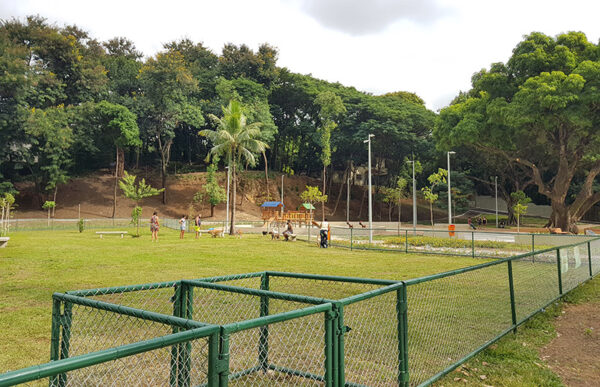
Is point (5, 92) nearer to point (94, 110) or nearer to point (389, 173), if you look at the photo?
point (94, 110)

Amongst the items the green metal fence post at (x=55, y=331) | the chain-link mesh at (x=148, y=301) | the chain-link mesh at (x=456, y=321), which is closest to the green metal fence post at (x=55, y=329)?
the green metal fence post at (x=55, y=331)

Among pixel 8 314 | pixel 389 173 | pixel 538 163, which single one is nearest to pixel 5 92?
pixel 8 314

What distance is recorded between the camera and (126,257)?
54.2 feet

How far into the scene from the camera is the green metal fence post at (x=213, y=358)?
2.28 m

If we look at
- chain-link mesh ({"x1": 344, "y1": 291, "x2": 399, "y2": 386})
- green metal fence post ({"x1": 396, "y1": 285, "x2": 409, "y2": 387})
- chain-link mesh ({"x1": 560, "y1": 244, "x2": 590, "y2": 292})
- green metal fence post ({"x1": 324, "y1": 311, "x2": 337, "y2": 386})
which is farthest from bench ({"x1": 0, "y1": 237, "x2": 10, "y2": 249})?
chain-link mesh ({"x1": 560, "y1": 244, "x2": 590, "y2": 292})

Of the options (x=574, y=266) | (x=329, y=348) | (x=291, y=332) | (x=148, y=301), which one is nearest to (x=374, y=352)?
(x=291, y=332)

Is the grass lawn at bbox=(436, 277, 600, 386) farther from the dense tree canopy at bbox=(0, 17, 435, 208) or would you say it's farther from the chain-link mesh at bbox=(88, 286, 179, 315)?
the dense tree canopy at bbox=(0, 17, 435, 208)

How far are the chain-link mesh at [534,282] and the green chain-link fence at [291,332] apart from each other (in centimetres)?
3

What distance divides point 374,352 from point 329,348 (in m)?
2.88

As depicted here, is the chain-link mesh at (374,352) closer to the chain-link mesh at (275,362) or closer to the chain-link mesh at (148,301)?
the chain-link mesh at (275,362)

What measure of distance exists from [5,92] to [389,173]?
187ft

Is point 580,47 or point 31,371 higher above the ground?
point 580,47

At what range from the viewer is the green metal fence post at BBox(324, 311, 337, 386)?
9.84 ft

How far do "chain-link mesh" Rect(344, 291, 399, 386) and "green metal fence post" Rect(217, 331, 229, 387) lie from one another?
6.65 ft
